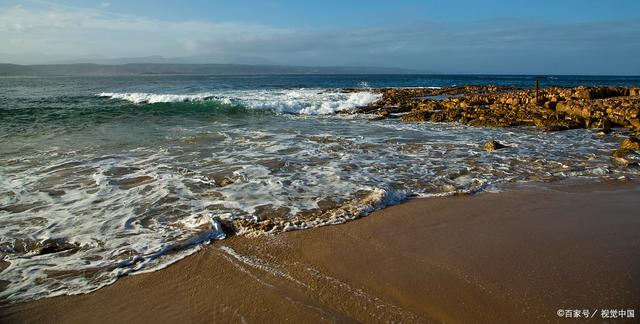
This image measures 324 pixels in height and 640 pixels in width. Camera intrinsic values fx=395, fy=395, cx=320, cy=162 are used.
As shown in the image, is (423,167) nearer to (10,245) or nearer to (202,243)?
(202,243)

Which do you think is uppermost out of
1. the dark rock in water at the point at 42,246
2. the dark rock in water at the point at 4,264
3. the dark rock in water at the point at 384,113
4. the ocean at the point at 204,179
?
the dark rock in water at the point at 384,113

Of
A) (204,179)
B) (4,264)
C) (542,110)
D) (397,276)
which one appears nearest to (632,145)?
(542,110)

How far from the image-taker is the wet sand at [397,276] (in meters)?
3.07

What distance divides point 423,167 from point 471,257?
3706 millimetres

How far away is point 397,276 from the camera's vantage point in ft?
11.6

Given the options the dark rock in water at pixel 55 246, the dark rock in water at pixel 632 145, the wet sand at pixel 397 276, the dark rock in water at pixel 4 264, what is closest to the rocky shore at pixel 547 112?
the dark rock in water at pixel 632 145

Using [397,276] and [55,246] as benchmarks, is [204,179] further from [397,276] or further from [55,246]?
[397,276]

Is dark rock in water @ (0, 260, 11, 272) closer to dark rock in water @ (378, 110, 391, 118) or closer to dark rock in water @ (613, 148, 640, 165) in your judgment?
dark rock in water @ (613, 148, 640, 165)

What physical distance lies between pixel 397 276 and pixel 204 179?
4.09 meters

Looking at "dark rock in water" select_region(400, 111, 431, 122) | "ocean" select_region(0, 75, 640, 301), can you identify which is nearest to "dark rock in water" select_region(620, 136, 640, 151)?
"ocean" select_region(0, 75, 640, 301)

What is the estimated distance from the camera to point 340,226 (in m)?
4.66

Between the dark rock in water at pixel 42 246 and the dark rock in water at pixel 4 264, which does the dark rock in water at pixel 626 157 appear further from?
the dark rock in water at pixel 4 264

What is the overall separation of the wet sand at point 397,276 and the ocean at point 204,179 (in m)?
0.34

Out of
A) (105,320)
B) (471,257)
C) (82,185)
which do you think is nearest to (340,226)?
(471,257)
